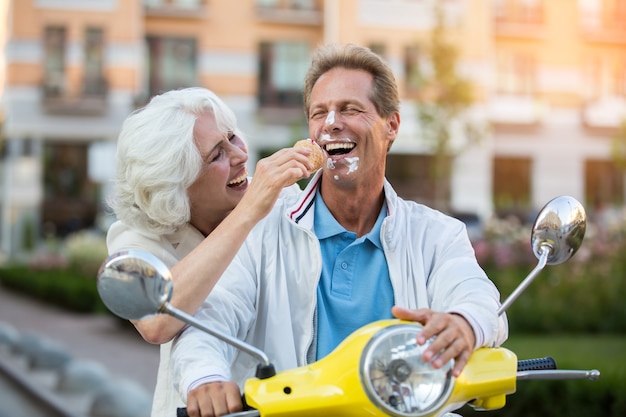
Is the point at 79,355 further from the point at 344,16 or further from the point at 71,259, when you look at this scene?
the point at 344,16

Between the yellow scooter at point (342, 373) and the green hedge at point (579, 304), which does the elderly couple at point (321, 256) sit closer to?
the yellow scooter at point (342, 373)

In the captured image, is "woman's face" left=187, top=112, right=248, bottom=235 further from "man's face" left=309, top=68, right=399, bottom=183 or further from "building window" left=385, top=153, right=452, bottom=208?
"building window" left=385, top=153, right=452, bottom=208

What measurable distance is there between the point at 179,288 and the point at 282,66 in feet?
87.3

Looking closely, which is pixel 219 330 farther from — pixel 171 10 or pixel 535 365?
pixel 171 10

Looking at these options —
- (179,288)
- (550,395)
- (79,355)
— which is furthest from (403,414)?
(79,355)

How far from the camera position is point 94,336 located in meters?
12.2

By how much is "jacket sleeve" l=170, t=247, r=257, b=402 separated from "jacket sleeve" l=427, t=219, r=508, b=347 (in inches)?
15.4

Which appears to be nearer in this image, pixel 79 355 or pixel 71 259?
pixel 79 355

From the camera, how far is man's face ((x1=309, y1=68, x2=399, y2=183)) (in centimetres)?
205

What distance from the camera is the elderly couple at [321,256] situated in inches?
74.4

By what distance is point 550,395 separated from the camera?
5328mm

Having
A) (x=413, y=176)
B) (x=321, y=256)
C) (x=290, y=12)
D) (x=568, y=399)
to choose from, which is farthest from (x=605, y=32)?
(x=321, y=256)

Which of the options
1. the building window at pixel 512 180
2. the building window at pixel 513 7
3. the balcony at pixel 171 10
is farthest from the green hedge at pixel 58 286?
the building window at pixel 513 7

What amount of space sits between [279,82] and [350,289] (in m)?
26.6
